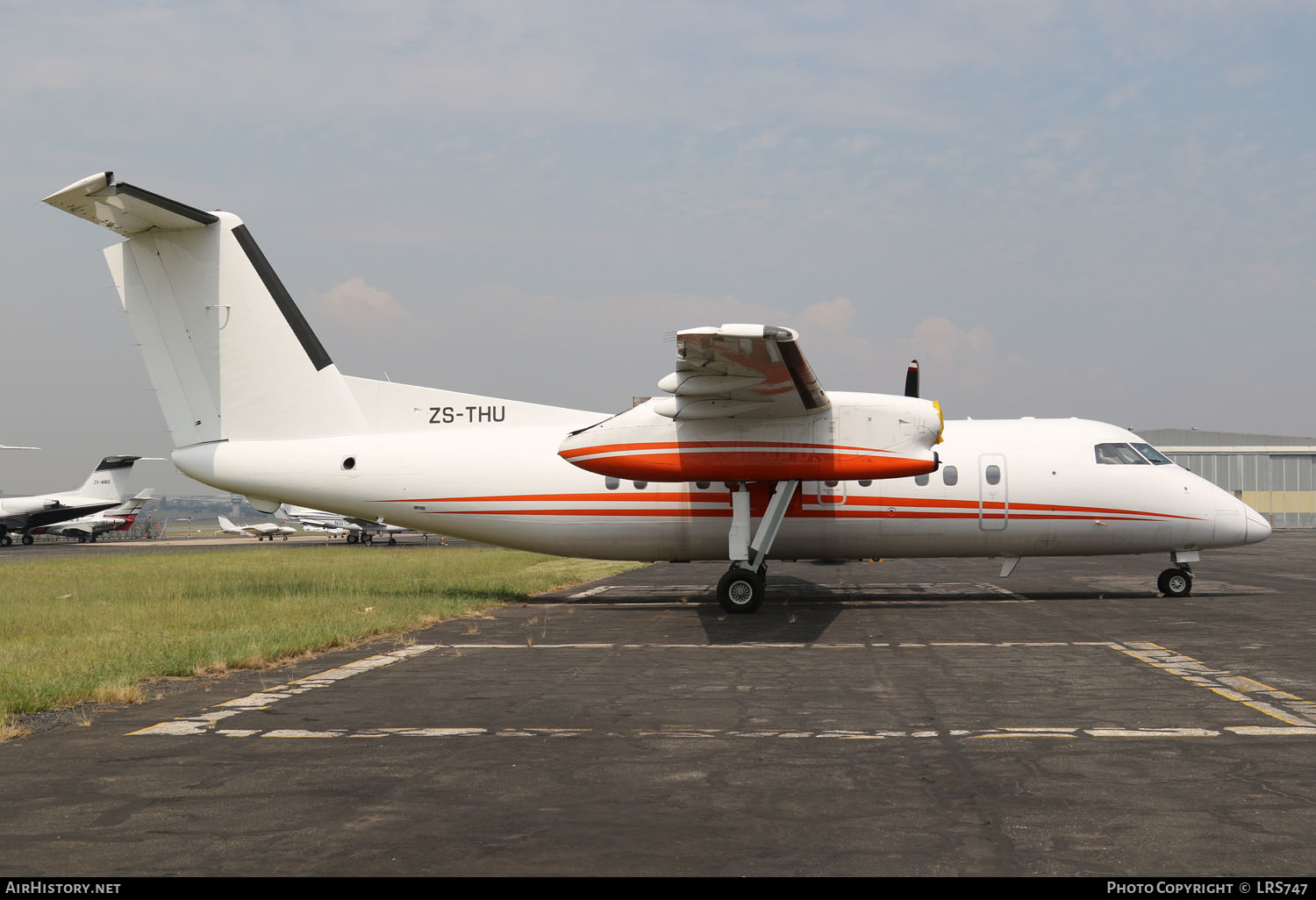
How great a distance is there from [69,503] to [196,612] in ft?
168

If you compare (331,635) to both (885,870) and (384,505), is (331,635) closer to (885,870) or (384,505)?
(384,505)

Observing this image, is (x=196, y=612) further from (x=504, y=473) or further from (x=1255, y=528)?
(x=1255, y=528)

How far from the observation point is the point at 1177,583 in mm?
18000

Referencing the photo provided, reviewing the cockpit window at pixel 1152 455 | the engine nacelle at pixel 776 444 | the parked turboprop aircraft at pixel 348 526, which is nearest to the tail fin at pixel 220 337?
the engine nacelle at pixel 776 444

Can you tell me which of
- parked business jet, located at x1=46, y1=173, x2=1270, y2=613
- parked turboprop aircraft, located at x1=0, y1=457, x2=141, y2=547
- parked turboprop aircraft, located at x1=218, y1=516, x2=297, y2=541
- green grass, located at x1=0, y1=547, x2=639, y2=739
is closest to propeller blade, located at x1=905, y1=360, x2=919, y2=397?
parked business jet, located at x1=46, y1=173, x2=1270, y2=613

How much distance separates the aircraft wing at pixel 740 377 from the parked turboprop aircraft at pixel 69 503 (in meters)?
55.8

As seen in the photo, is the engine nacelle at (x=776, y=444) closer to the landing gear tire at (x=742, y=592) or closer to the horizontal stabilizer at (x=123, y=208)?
the landing gear tire at (x=742, y=592)

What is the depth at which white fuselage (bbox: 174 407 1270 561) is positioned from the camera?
17016 millimetres

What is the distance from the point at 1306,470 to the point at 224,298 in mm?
80590

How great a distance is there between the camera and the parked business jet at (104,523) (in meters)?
62.2

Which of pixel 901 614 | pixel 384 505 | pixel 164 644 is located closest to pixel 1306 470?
pixel 901 614

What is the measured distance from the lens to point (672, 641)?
1284cm

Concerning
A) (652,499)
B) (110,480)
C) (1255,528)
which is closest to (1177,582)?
(1255,528)

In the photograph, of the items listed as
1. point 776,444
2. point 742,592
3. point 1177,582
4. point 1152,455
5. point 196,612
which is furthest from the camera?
point 1152,455
